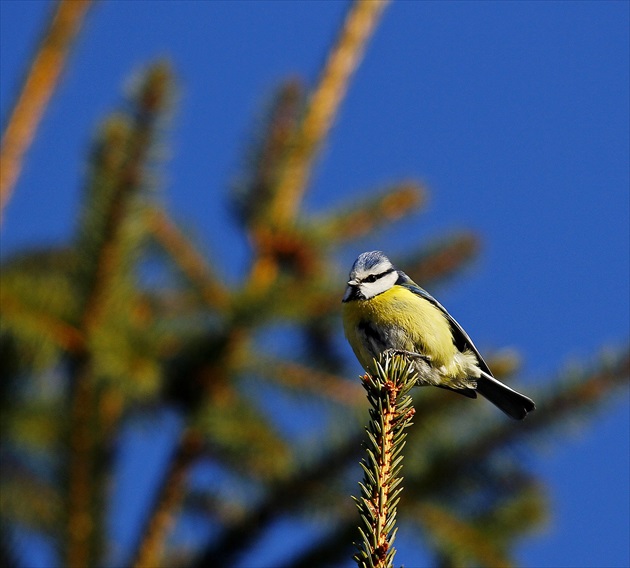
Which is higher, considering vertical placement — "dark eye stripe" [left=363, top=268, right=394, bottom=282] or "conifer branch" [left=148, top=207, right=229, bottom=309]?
"conifer branch" [left=148, top=207, right=229, bottom=309]

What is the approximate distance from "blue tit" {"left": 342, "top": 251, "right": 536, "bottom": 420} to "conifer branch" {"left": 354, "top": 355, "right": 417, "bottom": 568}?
850mm

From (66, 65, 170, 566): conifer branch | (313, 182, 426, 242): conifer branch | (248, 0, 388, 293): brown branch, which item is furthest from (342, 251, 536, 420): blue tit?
(66, 65, 170, 566): conifer branch

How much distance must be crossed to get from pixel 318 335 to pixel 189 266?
0.59 metres

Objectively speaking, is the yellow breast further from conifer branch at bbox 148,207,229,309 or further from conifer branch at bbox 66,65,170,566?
conifer branch at bbox 66,65,170,566

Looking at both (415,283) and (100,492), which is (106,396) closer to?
(100,492)

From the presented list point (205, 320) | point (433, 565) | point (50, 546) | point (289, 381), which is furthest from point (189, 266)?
point (433, 565)

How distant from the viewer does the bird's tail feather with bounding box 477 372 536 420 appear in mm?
3129

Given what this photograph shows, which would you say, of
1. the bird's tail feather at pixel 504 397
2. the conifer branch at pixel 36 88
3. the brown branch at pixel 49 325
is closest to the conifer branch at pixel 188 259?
the brown branch at pixel 49 325

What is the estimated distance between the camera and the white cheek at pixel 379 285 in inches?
126

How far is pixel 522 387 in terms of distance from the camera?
9.34 feet

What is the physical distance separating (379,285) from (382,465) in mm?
1545

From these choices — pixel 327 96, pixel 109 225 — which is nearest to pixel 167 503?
pixel 109 225

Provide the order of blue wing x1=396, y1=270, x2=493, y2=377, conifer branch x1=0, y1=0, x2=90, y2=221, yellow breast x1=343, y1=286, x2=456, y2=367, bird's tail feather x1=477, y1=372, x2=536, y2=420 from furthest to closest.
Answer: blue wing x1=396, y1=270, x2=493, y2=377 → yellow breast x1=343, y1=286, x2=456, y2=367 → bird's tail feather x1=477, y1=372, x2=536, y2=420 → conifer branch x1=0, y1=0, x2=90, y2=221

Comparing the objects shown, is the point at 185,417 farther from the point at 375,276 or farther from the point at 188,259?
the point at 375,276
